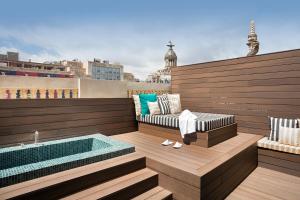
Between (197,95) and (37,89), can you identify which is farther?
(197,95)

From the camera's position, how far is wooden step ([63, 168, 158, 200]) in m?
1.80

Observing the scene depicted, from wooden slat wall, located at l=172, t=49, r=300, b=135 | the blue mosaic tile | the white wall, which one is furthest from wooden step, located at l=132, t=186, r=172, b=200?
the white wall

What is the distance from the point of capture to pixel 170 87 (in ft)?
18.2

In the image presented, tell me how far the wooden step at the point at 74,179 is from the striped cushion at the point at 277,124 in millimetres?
2410

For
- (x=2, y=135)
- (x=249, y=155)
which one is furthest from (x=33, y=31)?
(x=249, y=155)

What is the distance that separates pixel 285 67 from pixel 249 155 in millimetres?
1823

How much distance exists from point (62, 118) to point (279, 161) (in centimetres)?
375

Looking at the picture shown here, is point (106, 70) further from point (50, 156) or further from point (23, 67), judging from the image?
point (50, 156)

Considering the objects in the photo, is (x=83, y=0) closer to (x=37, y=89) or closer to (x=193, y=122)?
(x=37, y=89)

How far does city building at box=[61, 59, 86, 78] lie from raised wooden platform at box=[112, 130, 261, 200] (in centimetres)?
3986

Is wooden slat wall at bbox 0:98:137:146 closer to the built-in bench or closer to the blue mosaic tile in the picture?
the blue mosaic tile

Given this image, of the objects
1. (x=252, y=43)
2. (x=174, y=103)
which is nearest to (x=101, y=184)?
(x=174, y=103)

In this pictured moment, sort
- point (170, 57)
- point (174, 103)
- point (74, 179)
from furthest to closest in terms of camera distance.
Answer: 1. point (170, 57)
2. point (174, 103)
3. point (74, 179)

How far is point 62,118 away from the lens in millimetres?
3158
